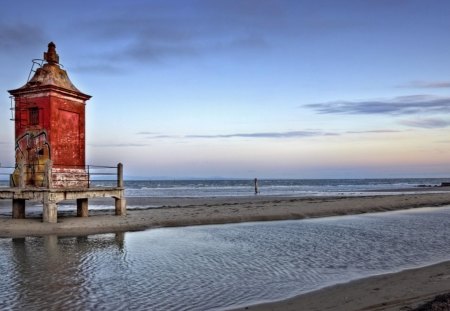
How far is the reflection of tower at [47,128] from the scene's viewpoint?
2000 centimetres

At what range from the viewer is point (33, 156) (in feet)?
66.6

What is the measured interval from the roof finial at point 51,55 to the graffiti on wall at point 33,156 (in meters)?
3.77

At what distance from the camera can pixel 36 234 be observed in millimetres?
17922

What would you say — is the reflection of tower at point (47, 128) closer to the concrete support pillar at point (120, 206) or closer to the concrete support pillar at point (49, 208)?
the concrete support pillar at point (49, 208)

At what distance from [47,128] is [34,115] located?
3.55ft

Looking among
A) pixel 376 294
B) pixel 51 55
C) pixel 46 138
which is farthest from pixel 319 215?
pixel 376 294

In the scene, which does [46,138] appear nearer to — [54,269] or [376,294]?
[54,269]

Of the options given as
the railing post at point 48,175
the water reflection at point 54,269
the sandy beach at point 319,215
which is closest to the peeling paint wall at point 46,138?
the railing post at point 48,175

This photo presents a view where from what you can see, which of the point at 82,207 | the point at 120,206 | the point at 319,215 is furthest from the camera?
the point at 319,215

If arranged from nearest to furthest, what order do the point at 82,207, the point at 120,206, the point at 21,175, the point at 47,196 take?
the point at 47,196 → the point at 21,175 → the point at 82,207 → the point at 120,206

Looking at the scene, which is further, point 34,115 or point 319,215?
point 319,215

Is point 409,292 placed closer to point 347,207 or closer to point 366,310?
point 366,310

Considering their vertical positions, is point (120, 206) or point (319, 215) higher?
point (120, 206)

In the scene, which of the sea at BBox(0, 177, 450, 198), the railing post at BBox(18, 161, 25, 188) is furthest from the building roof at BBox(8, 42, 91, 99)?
the sea at BBox(0, 177, 450, 198)
